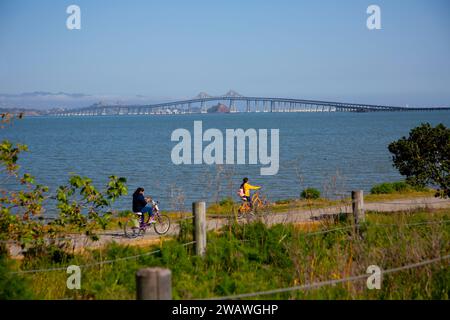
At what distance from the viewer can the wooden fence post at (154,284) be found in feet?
14.7

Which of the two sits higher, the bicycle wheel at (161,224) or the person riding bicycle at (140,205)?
the person riding bicycle at (140,205)

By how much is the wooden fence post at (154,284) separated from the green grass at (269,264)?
108 inches

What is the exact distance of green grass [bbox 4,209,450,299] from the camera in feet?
23.9

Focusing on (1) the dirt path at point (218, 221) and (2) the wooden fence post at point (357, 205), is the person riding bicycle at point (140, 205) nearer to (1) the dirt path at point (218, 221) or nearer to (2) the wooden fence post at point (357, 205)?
(1) the dirt path at point (218, 221)

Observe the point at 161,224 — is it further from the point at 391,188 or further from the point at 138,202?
the point at 391,188

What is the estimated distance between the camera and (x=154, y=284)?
4.50 m

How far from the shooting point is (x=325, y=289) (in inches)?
281

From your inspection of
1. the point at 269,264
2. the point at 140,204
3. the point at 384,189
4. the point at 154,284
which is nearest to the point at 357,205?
the point at 269,264

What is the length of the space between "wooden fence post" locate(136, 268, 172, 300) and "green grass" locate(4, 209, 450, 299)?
8.96ft

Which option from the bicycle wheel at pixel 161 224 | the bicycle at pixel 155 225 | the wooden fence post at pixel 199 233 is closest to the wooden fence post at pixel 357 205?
the wooden fence post at pixel 199 233

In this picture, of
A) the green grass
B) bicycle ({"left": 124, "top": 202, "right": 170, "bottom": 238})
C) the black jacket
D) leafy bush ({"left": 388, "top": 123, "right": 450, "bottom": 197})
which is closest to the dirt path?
bicycle ({"left": 124, "top": 202, "right": 170, "bottom": 238})

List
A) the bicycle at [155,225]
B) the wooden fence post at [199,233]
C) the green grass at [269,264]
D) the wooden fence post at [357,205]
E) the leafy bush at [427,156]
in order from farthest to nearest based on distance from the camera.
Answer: the leafy bush at [427,156] < the bicycle at [155,225] < the wooden fence post at [357,205] < the wooden fence post at [199,233] < the green grass at [269,264]
